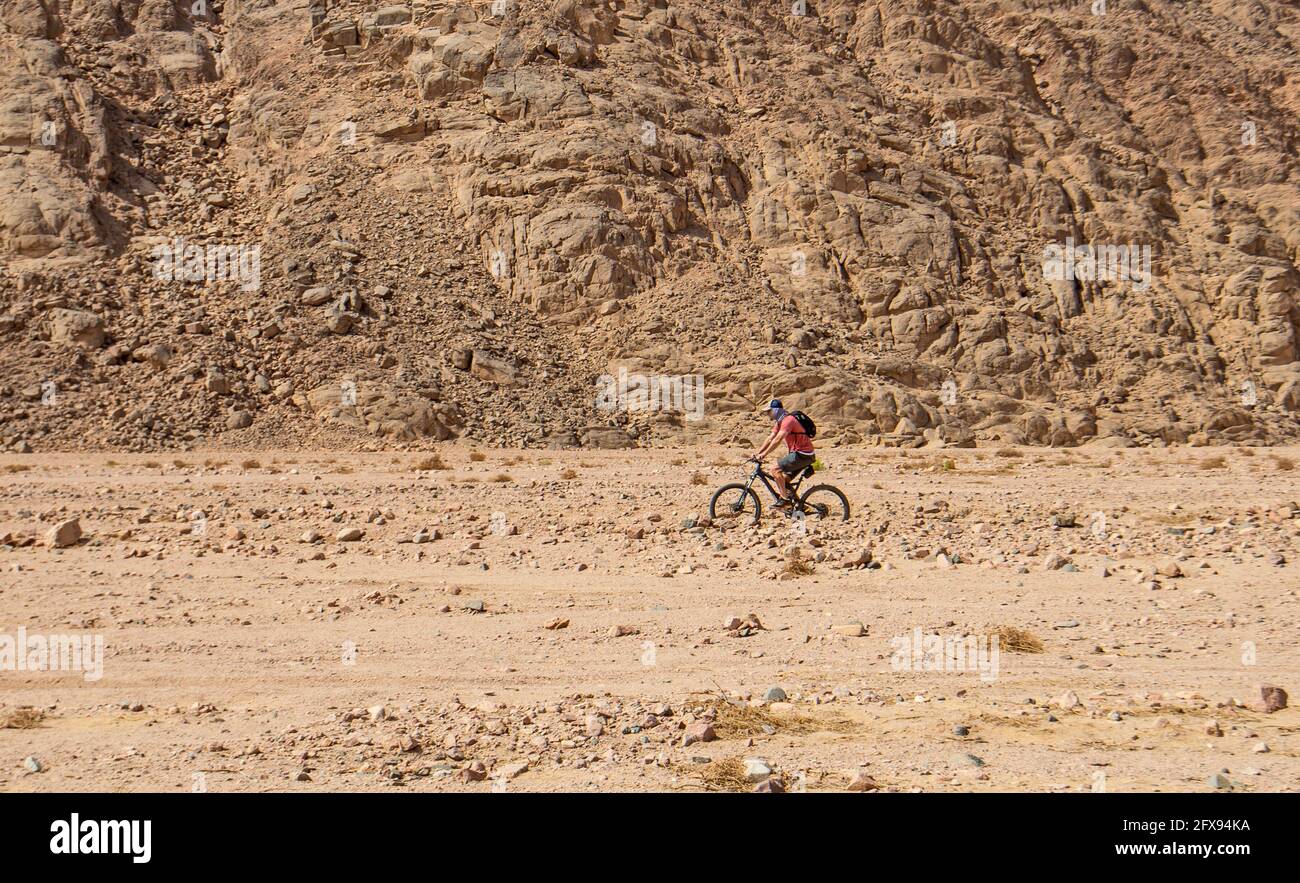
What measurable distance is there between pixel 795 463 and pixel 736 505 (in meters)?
0.94

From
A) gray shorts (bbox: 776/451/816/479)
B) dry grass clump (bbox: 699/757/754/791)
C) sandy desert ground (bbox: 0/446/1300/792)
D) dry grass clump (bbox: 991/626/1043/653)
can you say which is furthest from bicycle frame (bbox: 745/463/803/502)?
dry grass clump (bbox: 699/757/754/791)

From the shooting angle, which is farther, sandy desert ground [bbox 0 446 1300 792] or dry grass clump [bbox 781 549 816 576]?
dry grass clump [bbox 781 549 816 576]

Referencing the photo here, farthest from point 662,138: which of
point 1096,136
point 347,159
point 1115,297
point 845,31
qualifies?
point 1096,136

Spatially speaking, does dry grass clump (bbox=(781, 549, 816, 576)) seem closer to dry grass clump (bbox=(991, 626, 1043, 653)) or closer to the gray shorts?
the gray shorts

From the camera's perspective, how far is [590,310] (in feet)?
95.9

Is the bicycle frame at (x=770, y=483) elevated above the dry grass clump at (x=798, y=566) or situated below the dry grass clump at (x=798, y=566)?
above

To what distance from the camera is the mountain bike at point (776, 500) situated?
1233 centimetres

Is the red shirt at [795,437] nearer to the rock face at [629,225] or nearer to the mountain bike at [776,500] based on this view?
the mountain bike at [776,500]

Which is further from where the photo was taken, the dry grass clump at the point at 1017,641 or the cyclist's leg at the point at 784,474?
the cyclist's leg at the point at 784,474

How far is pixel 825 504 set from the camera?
1262cm

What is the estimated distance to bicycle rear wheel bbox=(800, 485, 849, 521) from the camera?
40.5 ft

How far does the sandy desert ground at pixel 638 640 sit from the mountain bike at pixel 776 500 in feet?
1.09

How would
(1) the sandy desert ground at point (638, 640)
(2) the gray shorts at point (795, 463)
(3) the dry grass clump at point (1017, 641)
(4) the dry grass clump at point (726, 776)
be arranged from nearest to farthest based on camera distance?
1. (4) the dry grass clump at point (726, 776)
2. (1) the sandy desert ground at point (638, 640)
3. (3) the dry grass clump at point (1017, 641)
4. (2) the gray shorts at point (795, 463)

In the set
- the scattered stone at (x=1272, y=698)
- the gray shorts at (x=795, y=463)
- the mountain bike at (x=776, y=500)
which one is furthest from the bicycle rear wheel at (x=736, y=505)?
the scattered stone at (x=1272, y=698)
